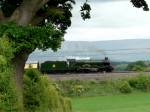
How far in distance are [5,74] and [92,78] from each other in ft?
105

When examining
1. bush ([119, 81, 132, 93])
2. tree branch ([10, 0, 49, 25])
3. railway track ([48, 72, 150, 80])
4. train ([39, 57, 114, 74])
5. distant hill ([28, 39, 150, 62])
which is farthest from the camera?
distant hill ([28, 39, 150, 62])

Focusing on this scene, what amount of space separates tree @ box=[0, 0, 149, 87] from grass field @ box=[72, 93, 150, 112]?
9.78m

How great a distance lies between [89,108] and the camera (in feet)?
117

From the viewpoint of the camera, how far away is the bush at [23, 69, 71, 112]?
2357 centimetres

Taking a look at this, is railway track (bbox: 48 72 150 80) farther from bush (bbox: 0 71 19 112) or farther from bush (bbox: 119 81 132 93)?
bush (bbox: 0 71 19 112)

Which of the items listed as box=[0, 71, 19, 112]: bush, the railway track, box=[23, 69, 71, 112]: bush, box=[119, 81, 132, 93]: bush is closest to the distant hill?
the railway track

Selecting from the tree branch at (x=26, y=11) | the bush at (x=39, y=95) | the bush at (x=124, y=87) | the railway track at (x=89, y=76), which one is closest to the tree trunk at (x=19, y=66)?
the tree branch at (x=26, y=11)

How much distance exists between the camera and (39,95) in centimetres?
2397

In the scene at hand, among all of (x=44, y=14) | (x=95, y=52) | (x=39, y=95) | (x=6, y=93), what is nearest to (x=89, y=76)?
(x=95, y=52)

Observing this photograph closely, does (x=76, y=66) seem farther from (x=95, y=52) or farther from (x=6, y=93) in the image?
(x=6, y=93)

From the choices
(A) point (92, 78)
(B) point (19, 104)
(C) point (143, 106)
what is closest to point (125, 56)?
(A) point (92, 78)

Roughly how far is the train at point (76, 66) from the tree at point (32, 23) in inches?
1166

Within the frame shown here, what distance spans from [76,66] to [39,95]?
3169 centimetres

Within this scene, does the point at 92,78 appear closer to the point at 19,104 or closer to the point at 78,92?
the point at 78,92
